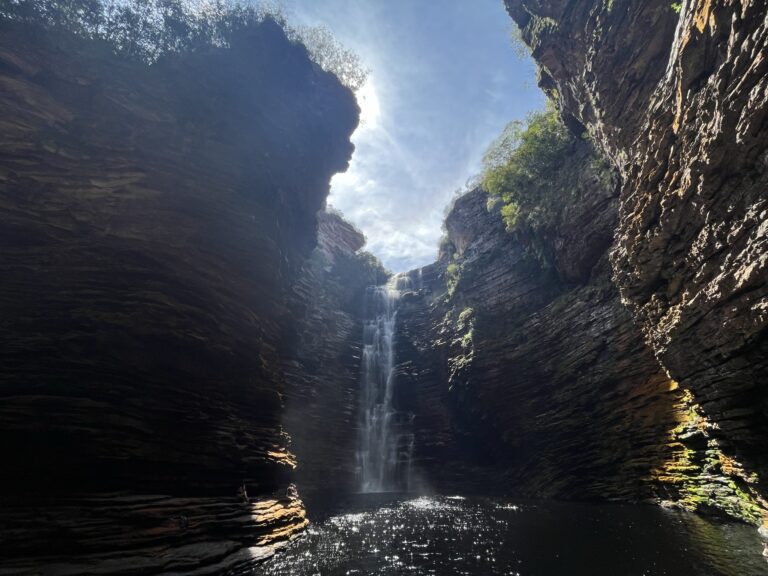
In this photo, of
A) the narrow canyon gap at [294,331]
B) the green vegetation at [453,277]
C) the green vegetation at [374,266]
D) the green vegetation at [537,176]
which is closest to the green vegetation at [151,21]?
the narrow canyon gap at [294,331]

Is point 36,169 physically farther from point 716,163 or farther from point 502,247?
point 502,247

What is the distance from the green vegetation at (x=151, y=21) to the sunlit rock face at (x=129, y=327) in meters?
0.76

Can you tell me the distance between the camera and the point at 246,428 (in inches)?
635

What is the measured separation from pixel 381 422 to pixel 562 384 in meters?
15.4

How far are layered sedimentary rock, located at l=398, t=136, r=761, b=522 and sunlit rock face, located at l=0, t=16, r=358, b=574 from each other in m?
14.9

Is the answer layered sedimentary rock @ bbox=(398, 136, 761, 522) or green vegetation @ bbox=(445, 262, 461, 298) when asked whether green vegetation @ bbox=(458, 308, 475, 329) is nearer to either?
layered sedimentary rock @ bbox=(398, 136, 761, 522)

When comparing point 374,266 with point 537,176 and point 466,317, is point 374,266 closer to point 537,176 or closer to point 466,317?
point 466,317

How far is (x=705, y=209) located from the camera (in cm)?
884

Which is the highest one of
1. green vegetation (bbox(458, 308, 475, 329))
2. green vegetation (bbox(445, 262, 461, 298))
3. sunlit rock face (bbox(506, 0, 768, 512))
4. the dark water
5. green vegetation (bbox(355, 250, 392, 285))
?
green vegetation (bbox(355, 250, 392, 285))

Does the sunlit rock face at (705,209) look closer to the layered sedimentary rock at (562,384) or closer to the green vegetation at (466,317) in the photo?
the layered sedimentary rock at (562,384)

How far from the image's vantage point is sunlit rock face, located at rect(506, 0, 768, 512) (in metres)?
7.38

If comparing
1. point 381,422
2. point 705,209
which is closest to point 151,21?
point 705,209

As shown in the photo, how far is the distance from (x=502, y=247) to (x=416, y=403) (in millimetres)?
15446

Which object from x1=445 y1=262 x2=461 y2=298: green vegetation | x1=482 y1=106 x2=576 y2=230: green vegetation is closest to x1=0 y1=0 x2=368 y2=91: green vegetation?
x1=482 y1=106 x2=576 y2=230: green vegetation
